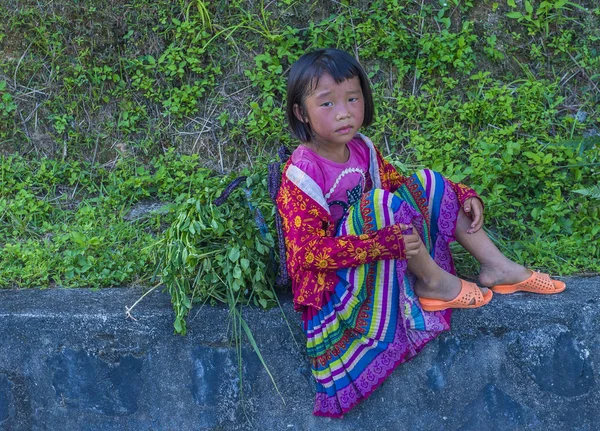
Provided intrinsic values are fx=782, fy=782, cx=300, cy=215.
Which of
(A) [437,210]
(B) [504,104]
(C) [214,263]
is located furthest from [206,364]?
(B) [504,104]

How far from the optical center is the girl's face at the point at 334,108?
9.68 feet

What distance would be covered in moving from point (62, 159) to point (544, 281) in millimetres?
2739

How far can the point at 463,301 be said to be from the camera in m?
3.05

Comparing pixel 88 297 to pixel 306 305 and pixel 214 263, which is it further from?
pixel 306 305

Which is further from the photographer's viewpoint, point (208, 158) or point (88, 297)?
point (208, 158)

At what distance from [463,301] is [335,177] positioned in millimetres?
695

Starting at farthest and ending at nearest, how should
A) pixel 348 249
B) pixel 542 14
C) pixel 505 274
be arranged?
pixel 542 14, pixel 505 274, pixel 348 249

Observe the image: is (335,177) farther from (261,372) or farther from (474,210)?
(261,372)

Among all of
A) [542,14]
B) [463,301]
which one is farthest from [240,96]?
[463,301]

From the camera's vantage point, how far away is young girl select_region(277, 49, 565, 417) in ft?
9.38

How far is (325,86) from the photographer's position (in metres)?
2.95

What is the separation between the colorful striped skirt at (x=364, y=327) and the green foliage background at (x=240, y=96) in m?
1.11

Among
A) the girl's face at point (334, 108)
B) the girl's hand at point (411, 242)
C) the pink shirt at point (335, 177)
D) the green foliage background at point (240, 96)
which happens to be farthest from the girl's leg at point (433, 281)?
the green foliage background at point (240, 96)

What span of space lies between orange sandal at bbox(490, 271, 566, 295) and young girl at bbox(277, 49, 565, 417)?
9 centimetres
